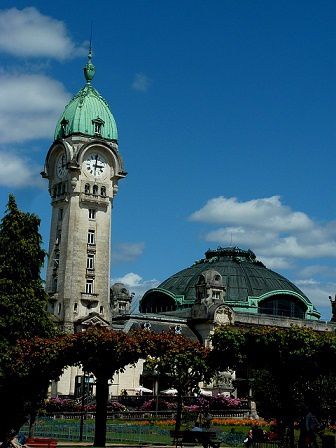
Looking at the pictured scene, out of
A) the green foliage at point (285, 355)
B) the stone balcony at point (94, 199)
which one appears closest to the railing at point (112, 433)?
the green foliage at point (285, 355)

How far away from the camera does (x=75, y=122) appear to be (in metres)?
118

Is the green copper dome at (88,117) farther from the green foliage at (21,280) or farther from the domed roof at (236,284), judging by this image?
the green foliage at (21,280)

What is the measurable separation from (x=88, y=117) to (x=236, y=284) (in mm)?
38421

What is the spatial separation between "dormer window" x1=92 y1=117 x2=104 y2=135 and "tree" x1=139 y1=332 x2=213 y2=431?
63869 millimetres

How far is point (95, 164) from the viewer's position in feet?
384

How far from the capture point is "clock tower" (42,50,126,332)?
113 m

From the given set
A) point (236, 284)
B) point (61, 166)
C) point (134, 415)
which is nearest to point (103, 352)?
point (134, 415)

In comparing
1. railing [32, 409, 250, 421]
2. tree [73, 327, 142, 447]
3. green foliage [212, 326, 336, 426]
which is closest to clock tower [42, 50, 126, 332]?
railing [32, 409, 250, 421]

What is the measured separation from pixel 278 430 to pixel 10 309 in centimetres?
2174

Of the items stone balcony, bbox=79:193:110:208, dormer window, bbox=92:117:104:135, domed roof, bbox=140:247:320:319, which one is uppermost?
dormer window, bbox=92:117:104:135

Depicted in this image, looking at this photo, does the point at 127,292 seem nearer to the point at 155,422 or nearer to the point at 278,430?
the point at 155,422

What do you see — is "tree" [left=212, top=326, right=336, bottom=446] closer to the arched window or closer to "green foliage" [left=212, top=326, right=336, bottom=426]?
"green foliage" [left=212, top=326, right=336, bottom=426]

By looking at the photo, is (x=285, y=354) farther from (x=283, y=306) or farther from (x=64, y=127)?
(x=283, y=306)

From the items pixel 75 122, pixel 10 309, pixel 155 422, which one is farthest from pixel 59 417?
pixel 75 122
